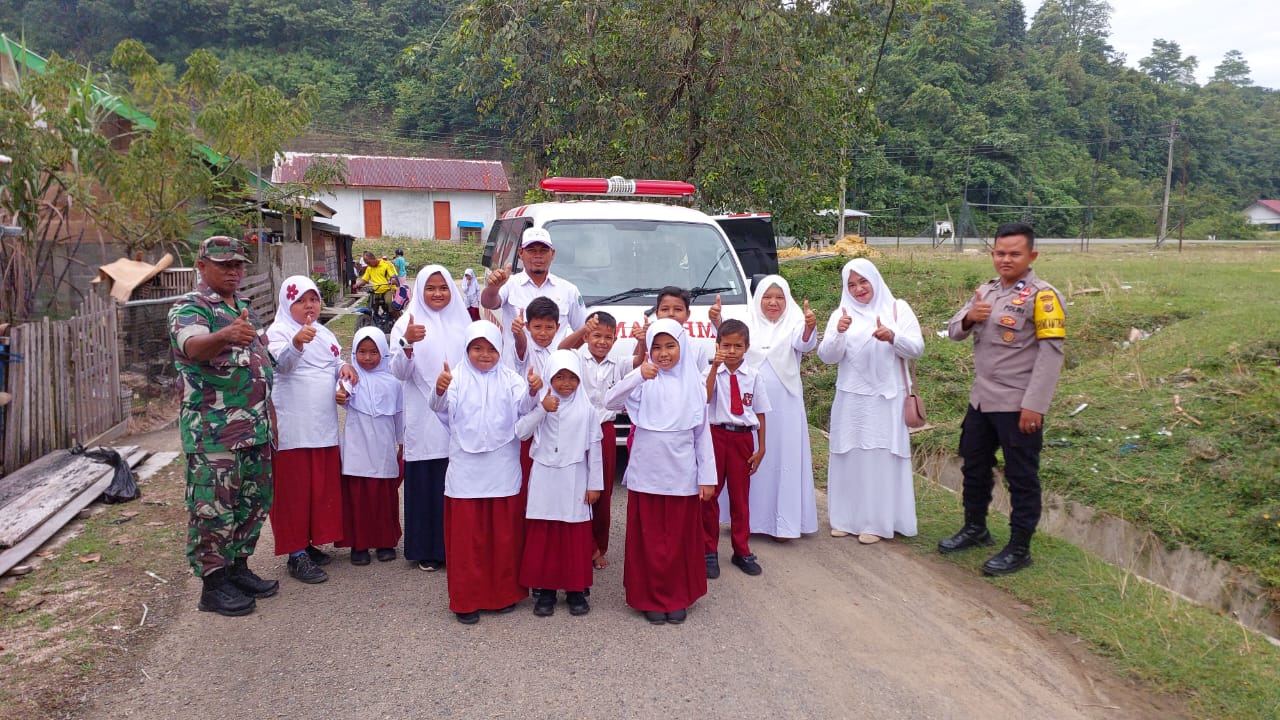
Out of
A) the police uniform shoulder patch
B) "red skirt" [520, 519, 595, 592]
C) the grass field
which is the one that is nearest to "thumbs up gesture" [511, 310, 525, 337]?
"red skirt" [520, 519, 595, 592]

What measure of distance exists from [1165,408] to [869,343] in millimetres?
3545

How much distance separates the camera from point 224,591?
4.27 m

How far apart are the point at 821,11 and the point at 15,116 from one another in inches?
378

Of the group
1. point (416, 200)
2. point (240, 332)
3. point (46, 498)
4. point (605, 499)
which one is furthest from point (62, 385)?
point (416, 200)

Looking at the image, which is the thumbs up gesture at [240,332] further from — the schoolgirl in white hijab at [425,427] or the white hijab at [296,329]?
the schoolgirl in white hijab at [425,427]

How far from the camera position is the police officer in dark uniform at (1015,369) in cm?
460

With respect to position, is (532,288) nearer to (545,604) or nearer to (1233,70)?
(545,604)

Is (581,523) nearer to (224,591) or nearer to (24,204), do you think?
(224,591)

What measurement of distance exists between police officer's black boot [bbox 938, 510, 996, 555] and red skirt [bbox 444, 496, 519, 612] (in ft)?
8.77

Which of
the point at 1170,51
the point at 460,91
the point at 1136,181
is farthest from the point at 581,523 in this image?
the point at 1170,51

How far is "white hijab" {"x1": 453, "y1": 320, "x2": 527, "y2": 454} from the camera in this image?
4207mm

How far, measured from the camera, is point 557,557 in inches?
168

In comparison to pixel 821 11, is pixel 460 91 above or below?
below

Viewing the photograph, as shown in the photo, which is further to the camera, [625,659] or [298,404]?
[298,404]
